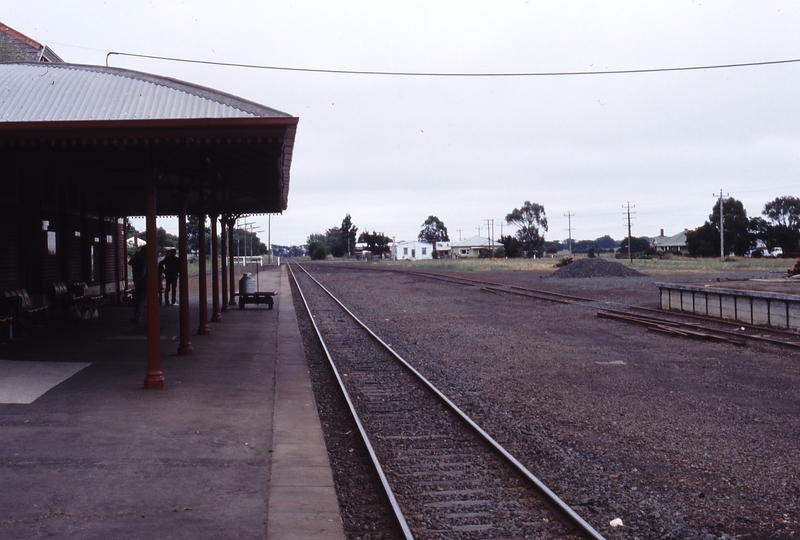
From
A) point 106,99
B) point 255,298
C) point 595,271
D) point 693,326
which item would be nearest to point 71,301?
point 255,298

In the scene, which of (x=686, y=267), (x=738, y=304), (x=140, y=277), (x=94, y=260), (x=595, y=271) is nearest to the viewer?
(x=140, y=277)

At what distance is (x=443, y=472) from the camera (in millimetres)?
6461

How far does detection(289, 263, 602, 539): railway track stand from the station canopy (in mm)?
3595

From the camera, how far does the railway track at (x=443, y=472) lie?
5176 mm

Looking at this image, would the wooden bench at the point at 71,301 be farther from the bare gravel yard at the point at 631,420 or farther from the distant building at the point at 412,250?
the distant building at the point at 412,250

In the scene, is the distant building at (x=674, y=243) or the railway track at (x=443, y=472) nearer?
the railway track at (x=443, y=472)

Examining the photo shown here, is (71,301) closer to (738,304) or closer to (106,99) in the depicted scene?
(106,99)

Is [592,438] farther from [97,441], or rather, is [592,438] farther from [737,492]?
[97,441]

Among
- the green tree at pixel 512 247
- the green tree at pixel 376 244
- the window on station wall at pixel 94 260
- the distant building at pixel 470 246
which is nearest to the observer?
the window on station wall at pixel 94 260

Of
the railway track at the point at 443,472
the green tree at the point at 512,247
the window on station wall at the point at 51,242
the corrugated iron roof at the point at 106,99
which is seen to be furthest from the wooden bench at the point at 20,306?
the green tree at the point at 512,247

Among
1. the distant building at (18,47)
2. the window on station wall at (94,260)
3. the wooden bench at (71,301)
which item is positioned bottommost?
the wooden bench at (71,301)

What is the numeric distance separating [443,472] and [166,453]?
2.41 metres

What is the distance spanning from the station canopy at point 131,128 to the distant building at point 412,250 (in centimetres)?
13965

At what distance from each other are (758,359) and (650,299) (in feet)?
46.0
